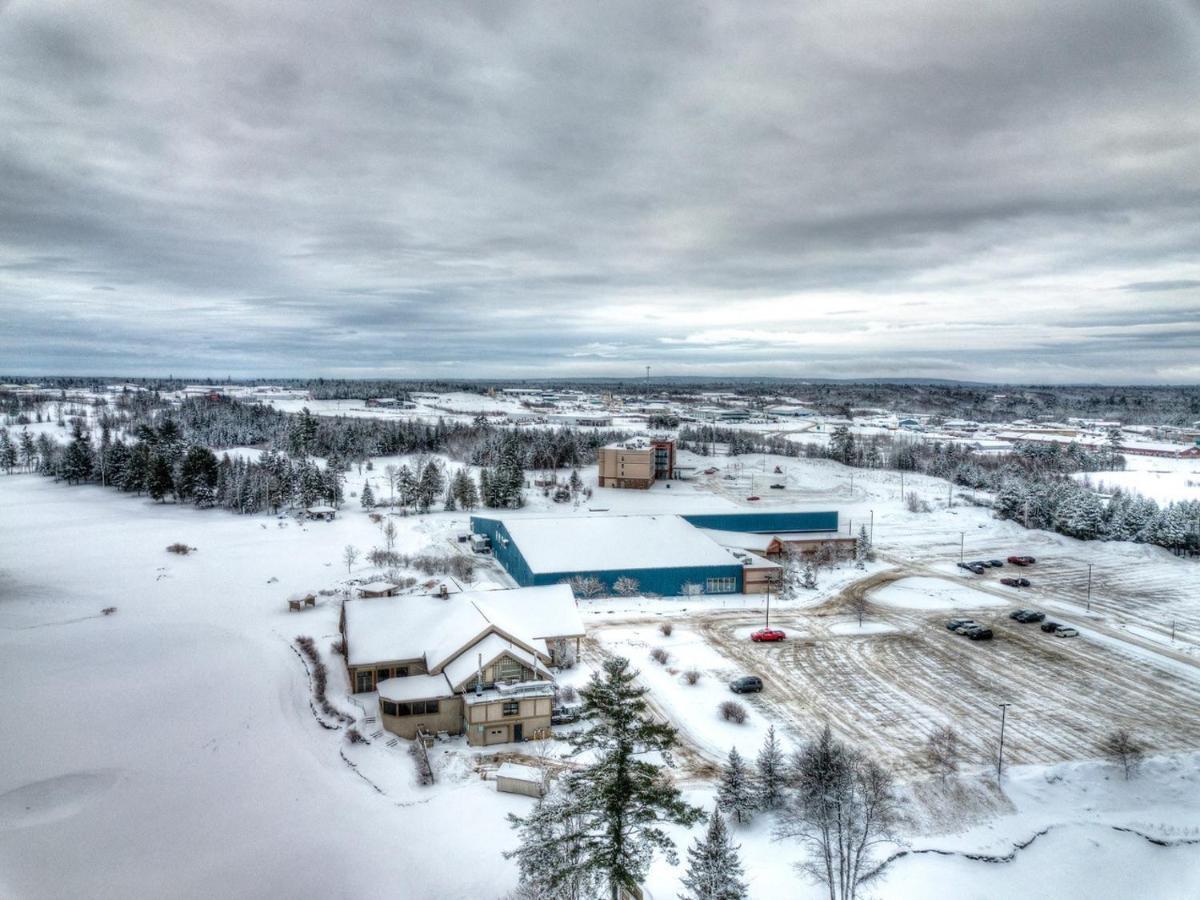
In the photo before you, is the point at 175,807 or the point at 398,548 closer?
the point at 175,807

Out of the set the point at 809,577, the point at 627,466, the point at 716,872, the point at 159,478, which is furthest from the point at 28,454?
the point at 716,872

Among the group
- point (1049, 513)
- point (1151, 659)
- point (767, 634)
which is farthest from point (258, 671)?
point (1049, 513)

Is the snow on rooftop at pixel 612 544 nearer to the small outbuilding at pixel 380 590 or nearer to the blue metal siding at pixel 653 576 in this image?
the blue metal siding at pixel 653 576

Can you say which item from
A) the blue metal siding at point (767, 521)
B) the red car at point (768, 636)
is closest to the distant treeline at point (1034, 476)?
the blue metal siding at point (767, 521)

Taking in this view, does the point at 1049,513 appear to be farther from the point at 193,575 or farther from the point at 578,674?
the point at 193,575

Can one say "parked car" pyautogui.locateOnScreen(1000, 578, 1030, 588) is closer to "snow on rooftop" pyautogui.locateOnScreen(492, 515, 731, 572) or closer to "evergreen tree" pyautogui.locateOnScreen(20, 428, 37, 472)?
"snow on rooftop" pyautogui.locateOnScreen(492, 515, 731, 572)

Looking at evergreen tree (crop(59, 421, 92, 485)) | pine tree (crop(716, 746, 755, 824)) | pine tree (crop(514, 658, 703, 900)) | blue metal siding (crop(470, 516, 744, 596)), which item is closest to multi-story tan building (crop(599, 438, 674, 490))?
blue metal siding (crop(470, 516, 744, 596))
